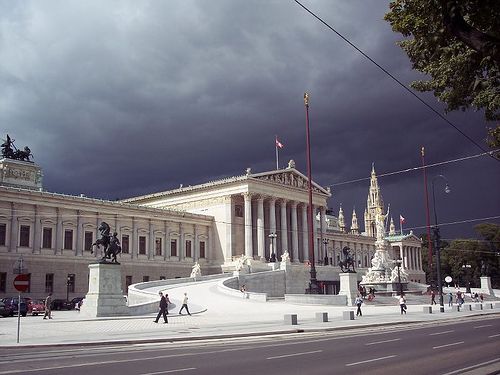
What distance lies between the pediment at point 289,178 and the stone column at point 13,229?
41.6 metres

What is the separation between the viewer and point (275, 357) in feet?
55.4

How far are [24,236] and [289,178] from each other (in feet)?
178

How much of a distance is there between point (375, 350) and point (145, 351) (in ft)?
26.3

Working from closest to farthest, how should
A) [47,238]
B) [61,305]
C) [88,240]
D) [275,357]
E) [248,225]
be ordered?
[275,357], [61,305], [47,238], [88,240], [248,225]

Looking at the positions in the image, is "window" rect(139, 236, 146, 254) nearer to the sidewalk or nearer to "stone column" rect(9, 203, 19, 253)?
"stone column" rect(9, 203, 19, 253)

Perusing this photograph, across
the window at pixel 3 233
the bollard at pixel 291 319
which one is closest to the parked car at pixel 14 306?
the window at pixel 3 233

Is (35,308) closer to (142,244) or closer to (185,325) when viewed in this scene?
(185,325)

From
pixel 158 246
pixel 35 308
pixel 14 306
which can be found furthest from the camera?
pixel 158 246

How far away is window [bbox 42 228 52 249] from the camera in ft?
231

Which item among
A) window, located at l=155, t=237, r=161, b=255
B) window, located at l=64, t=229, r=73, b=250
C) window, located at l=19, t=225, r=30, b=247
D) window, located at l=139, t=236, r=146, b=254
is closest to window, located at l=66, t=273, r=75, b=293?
window, located at l=64, t=229, r=73, b=250

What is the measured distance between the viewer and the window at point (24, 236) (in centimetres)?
6775

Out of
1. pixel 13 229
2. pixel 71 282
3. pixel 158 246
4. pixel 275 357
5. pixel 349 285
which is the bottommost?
pixel 275 357

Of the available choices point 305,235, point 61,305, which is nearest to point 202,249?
point 305,235

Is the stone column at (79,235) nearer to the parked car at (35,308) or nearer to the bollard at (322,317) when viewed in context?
the parked car at (35,308)
